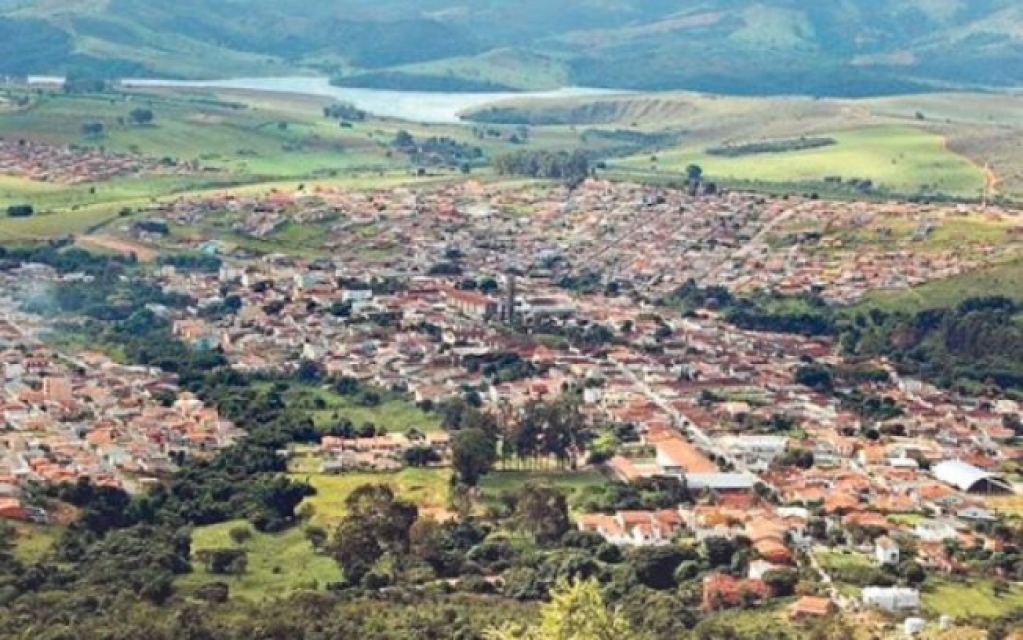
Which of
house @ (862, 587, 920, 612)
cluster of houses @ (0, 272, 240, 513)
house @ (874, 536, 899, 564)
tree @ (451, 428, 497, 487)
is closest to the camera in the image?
house @ (862, 587, 920, 612)

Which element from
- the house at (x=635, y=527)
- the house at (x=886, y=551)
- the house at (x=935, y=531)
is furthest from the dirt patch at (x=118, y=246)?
the house at (x=886, y=551)

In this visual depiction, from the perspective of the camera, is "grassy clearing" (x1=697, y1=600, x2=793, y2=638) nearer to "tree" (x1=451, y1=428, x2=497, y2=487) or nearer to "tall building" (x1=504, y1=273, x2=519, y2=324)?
"tree" (x1=451, y1=428, x2=497, y2=487)

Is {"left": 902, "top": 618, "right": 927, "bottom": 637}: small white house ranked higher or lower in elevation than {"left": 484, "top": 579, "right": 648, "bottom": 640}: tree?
lower

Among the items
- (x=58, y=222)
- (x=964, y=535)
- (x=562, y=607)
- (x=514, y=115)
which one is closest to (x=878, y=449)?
(x=964, y=535)

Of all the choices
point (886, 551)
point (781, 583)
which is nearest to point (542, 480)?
point (886, 551)

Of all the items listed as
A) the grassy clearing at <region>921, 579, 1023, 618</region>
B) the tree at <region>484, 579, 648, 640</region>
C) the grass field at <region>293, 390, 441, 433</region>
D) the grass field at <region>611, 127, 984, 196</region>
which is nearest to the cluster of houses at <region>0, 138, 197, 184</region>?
the grass field at <region>611, 127, 984, 196</region>

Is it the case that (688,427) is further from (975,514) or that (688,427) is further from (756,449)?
(975,514)

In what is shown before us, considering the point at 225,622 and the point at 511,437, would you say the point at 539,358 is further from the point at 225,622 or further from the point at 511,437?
the point at 225,622
